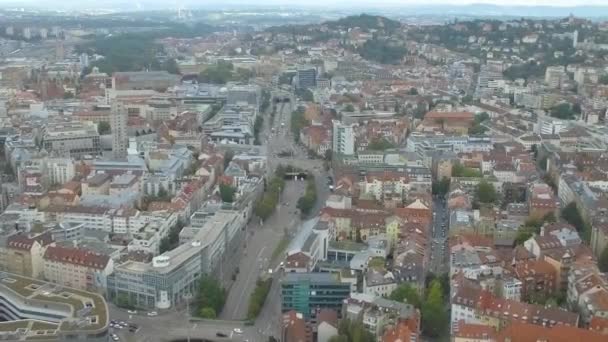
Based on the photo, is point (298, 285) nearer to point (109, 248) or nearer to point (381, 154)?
point (109, 248)

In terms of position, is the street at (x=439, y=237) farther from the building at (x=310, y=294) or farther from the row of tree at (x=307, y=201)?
the row of tree at (x=307, y=201)

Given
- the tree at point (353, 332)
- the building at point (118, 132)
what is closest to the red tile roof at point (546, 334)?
the tree at point (353, 332)

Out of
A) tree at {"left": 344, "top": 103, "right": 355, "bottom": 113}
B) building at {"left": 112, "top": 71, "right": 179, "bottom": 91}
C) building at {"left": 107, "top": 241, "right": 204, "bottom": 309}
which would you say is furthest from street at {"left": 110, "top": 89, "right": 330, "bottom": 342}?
building at {"left": 112, "top": 71, "right": 179, "bottom": 91}

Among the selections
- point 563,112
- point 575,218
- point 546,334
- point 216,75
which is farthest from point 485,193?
point 216,75

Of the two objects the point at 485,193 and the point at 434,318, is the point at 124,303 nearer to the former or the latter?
the point at 434,318

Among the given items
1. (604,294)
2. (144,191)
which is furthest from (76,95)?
(604,294)

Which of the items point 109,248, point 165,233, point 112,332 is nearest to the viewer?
point 112,332

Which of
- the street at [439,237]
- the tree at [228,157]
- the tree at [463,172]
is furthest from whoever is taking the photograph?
the tree at [228,157]

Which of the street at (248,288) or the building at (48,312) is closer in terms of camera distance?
the building at (48,312)
